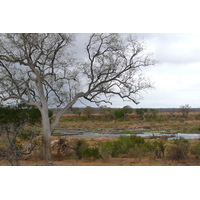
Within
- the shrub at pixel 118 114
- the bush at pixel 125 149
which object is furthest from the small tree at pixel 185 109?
the bush at pixel 125 149

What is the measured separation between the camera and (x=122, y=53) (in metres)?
13.6

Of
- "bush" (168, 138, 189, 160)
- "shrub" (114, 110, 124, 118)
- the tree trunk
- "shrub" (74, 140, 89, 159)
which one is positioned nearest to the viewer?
"bush" (168, 138, 189, 160)

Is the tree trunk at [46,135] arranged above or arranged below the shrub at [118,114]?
above

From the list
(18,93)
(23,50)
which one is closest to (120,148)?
(18,93)

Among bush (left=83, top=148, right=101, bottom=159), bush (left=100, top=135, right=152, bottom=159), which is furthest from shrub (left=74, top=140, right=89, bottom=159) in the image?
bush (left=100, top=135, right=152, bottom=159)

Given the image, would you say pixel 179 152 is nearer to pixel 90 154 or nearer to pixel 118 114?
pixel 90 154

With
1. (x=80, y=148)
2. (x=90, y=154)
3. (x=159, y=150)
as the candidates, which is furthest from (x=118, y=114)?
(x=90, y=154)

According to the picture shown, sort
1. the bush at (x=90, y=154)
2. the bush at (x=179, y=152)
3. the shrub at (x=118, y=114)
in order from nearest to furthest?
the bush at (x=179, y=152) → the bush at (x=90, y=154) → the shrub at (x=118, y=114)

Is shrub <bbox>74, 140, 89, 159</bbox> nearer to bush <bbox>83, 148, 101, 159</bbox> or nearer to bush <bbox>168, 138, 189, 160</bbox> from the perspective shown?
bush <bbox>83, 148, 101, 159</bbox>

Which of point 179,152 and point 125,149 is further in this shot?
point 125,149

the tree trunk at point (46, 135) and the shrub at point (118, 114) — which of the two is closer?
the tree trunk at point (46, 135)

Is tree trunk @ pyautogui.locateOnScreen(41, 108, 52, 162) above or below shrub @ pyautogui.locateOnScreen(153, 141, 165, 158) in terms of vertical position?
above

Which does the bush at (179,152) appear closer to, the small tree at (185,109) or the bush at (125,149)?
the bush at (125,149)

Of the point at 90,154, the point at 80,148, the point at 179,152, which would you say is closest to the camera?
the point at 179,152
